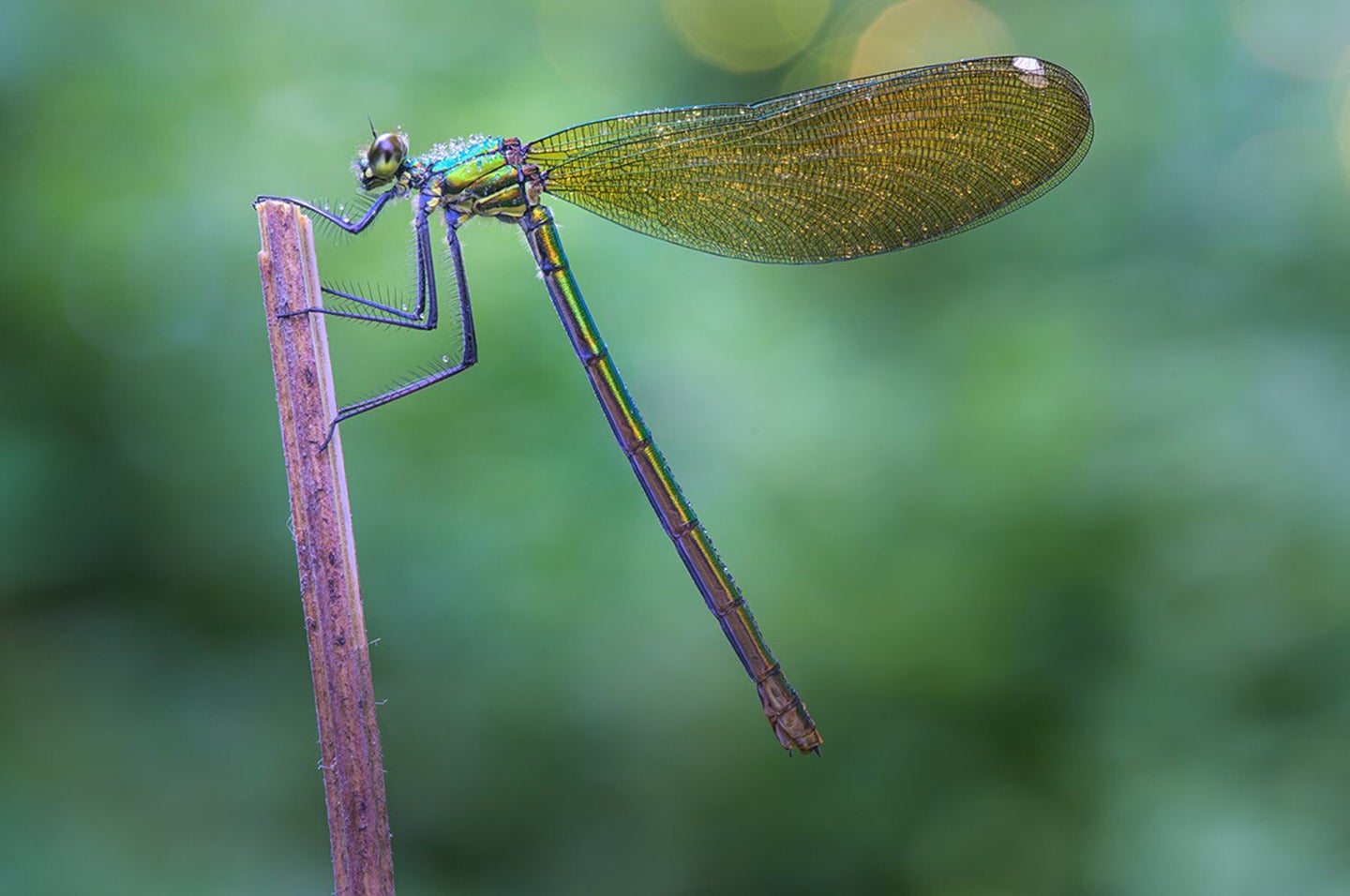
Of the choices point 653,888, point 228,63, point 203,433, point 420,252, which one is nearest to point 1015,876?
point 653,888

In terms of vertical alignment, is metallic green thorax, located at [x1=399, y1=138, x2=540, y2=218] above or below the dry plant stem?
above

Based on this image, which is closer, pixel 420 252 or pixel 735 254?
pixel 420 252

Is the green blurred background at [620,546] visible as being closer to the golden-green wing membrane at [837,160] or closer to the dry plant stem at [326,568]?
the golden-green wing membrane at [837,160]

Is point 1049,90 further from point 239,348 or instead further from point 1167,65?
point 239,348

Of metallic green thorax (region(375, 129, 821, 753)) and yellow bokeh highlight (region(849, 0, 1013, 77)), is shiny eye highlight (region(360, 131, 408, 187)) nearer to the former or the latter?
metallic green thorax (region(375, 129, 821, 753))

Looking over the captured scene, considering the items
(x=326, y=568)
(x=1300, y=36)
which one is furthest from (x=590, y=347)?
(x=1300, y=36)

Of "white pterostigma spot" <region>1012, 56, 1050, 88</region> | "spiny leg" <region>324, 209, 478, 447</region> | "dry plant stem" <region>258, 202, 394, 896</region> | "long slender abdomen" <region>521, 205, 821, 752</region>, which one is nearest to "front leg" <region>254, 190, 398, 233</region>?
"spiny leg" <region>324, 209, 478, 447</region>
